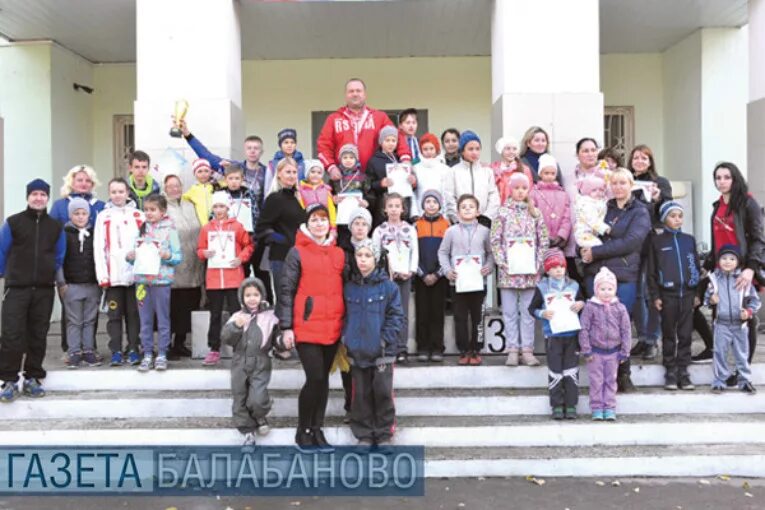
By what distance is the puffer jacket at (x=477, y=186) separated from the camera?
645 centimetres

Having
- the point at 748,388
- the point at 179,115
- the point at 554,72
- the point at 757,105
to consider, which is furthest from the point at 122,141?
the point at 748,388

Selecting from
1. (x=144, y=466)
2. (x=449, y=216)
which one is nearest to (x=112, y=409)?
(x=144, y=466)

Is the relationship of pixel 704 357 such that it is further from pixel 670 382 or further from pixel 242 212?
pixel 242 212

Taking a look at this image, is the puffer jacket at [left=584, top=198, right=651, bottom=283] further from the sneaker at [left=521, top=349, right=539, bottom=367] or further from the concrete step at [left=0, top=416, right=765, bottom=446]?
the concrete step at [left=0, top=416, right=765, bottom=446]

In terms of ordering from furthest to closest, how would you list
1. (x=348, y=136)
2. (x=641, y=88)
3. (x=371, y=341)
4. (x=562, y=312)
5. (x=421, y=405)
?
1. (x=641, y=88)
2. (x=348, y=136)
3. (x=421, y=405)
4. (x=562, y=312)
5. (x=371, y=341)

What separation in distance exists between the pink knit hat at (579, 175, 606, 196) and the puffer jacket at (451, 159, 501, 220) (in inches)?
A: 29.9

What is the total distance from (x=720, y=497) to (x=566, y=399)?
124cm

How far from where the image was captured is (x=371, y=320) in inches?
197

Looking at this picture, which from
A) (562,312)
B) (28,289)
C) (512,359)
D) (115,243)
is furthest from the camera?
(115,243)

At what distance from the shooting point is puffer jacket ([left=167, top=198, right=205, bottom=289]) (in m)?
6.40

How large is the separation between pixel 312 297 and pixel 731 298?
11.1ft

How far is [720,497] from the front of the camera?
463cm

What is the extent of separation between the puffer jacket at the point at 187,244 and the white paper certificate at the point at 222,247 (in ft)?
1.27

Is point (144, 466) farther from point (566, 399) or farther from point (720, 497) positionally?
point (720, 497)
